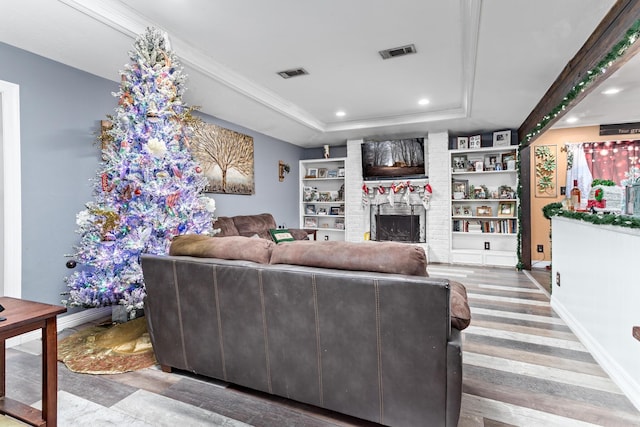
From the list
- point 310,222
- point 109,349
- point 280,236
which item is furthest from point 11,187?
point 310,222

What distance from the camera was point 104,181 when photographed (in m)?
2.71

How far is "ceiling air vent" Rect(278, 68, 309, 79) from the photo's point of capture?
147 inches

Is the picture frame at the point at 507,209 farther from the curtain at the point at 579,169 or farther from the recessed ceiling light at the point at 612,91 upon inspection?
the recessed ceiling light at the point at 612,91

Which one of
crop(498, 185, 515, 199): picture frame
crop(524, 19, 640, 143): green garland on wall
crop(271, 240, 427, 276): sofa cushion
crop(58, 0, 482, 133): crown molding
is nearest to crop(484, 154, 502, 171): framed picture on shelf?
crop(498, 185, 515, 199): picture frame

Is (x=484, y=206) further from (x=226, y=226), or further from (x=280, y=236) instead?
(x=226, y=226)

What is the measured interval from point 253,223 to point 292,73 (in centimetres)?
242

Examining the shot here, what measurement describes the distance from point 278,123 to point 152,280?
3.95 meters

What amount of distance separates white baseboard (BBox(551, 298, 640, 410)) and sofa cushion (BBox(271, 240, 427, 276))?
4.85 ft

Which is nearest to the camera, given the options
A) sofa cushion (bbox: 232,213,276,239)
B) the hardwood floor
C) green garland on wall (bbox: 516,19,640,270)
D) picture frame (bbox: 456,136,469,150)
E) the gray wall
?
the hardwood floor

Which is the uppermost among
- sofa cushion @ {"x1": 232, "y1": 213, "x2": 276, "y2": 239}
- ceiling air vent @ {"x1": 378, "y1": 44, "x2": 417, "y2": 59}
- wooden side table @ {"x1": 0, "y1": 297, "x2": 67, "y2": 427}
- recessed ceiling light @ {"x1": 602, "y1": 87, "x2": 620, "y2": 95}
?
ceiling air vent @ {"x1": 378, "y1": 44, "x2": 417, "y2": 59}

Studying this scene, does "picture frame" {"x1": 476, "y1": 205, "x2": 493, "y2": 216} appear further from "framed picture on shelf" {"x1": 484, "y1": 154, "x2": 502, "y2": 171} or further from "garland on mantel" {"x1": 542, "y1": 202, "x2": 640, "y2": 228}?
"garland on mantel" {"x1": 542, "y1": 202, "x2": 640, "y2": 228}

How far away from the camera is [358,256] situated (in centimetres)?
156

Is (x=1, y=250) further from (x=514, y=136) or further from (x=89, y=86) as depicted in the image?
(x=514, y=136)

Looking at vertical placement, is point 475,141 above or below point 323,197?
above
